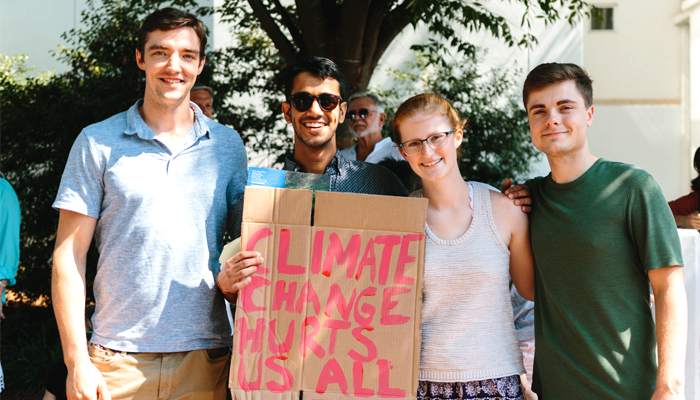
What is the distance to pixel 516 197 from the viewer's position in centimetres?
192

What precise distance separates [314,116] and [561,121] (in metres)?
0.89

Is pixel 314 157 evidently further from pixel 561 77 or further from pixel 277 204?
pixel 561 77

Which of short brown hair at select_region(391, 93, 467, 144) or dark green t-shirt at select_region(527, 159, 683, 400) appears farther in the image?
short brown hair at select_region(391, 93, 467, 144)

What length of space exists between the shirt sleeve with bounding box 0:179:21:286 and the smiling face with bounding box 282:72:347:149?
2024mm

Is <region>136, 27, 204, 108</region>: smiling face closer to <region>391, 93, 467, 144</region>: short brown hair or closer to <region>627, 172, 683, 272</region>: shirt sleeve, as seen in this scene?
<region>391, 93, 467, 144</region>: short brown hair

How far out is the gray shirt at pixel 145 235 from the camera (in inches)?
72.9

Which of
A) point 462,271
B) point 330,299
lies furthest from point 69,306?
point 462,271

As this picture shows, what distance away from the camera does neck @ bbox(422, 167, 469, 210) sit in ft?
6.26

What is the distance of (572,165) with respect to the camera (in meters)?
1.82

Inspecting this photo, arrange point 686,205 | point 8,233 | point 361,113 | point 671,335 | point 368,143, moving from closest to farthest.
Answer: point 671,335 → point 8,233 → point 686,205 → point 361,113 → point 368,143

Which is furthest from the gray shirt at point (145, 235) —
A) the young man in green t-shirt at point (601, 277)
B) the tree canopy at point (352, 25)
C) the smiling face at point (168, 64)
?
the tree canopy at point (352, 25)

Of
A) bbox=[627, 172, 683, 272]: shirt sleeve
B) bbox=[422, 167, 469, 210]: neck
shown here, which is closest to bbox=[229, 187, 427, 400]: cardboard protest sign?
bbox=[422, 167, 469, 210]: neck

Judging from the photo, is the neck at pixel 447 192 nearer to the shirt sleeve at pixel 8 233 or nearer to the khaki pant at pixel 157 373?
the khaki pant at pixel 157 373

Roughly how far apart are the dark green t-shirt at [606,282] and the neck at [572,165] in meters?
0.03
